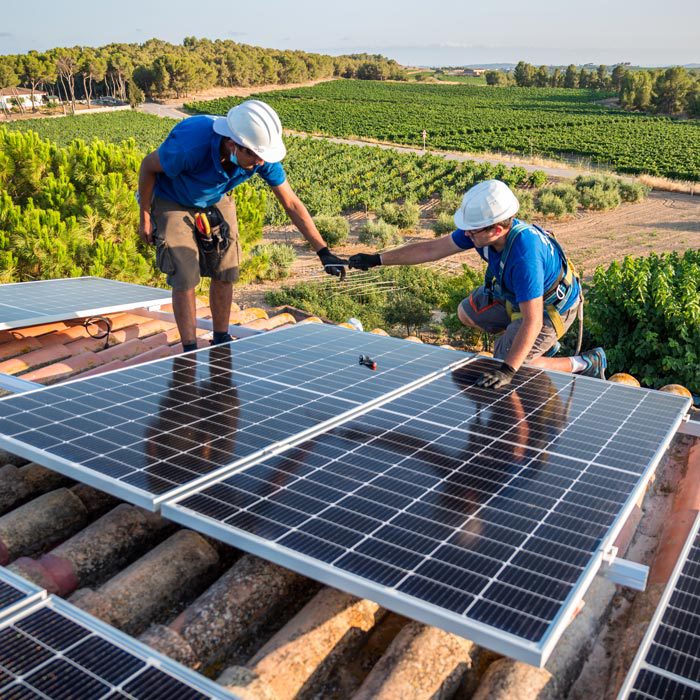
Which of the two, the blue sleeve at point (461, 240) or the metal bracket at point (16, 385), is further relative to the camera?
the blue sleeve at point (461, 240)

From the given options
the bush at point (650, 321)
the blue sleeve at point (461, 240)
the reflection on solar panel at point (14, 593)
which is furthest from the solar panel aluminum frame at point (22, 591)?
the bush at point (650, 321)

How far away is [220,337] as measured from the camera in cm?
732

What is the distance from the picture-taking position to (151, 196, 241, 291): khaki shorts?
6.61m

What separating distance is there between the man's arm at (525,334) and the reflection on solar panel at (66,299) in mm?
4395

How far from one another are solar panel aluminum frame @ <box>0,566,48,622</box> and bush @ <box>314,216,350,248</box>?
98.2 feet

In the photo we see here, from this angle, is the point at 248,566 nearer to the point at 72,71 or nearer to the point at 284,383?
the point at 284,383

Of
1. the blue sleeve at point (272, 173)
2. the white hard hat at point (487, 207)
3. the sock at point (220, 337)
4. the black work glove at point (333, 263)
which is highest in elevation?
the blue sleeve at point (272, 173)

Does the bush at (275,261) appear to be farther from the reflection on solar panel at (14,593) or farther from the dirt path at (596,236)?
the reflection on solar panel at (14,593)

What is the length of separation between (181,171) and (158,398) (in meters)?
2.39

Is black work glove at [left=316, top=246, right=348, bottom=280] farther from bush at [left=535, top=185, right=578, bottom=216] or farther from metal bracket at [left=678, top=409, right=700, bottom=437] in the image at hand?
bush at [left=535, top=185, right=578, bottom=216]

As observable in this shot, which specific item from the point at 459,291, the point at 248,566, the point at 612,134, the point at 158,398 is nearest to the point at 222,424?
the point at 158,398

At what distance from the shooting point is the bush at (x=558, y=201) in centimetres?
4034

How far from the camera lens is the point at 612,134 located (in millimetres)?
82938

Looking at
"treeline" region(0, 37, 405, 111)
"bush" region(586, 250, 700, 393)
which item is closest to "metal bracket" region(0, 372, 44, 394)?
"bush" region(586, 250, 700, 393)
